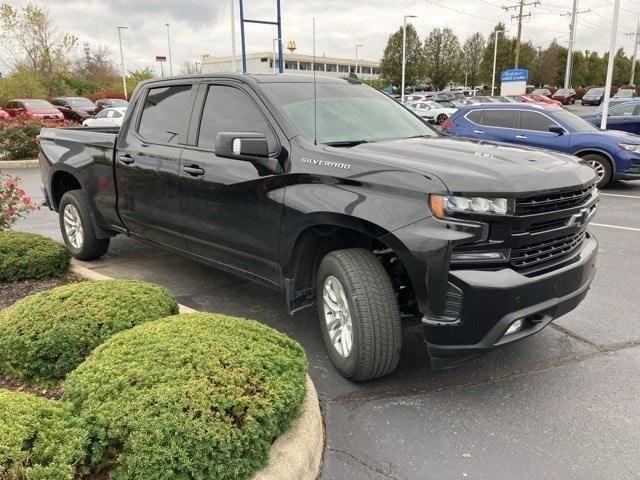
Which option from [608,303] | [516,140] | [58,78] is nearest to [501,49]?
[58,78]

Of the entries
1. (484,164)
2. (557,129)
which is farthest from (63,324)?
(557,129)

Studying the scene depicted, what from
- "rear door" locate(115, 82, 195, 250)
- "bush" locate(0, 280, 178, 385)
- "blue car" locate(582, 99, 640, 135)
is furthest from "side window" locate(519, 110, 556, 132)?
"bush" locate(0, 280, 178, 385)

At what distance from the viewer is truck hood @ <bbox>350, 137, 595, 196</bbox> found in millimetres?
2896

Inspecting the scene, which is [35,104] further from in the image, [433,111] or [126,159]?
[126,159]

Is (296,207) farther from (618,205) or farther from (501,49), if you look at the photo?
(501,49)

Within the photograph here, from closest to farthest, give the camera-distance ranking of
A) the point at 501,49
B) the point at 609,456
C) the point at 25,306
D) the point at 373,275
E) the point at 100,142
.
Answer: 1. the point at 609,456
2. the point at 373,275
3. the point at 25,306
4. the point at 100,142
5. the point at 501,49

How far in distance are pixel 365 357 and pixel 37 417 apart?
165 centimetres

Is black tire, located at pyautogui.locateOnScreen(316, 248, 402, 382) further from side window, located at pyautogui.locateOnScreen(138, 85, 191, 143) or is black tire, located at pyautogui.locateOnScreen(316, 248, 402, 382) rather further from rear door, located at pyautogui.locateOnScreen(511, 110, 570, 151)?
rear door, located at pyautogui.locateOnScreen(511, 110, 570, 151)

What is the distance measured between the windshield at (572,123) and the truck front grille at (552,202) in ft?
29.0

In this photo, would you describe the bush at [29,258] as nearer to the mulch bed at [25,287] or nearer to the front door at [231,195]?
the mulch bed at [25,287]

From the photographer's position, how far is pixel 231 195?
3988 millimetres

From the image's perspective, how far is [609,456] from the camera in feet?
9.14

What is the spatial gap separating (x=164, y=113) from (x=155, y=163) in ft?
1.62

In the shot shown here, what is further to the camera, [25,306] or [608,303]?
[608,303]
